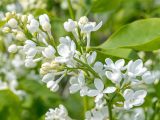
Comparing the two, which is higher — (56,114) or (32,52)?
(32,52)

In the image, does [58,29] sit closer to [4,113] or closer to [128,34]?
[4,113]

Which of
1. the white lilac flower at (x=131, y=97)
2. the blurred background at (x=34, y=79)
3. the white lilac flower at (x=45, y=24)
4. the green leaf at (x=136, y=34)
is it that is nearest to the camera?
the white lilac flower at (x=131, y=97)

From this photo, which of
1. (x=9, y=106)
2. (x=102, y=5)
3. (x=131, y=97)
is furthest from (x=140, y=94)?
(x=9, y=106)

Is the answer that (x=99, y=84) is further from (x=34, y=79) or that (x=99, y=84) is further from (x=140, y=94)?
(x=34, y=79)

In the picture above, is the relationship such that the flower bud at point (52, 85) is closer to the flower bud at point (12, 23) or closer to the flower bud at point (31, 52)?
the flower bud at point (31, 52)

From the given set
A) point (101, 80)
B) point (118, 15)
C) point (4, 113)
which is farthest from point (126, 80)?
point (118, 15)

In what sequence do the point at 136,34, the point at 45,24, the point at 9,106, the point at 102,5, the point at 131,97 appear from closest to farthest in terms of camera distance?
the point at 131,97, the point at 45,24, the point at 136,34, the point at 102,5, the point at 9,106

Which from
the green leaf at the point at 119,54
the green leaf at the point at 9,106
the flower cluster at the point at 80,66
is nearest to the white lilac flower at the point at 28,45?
the flower cluster at the point at 80,66
